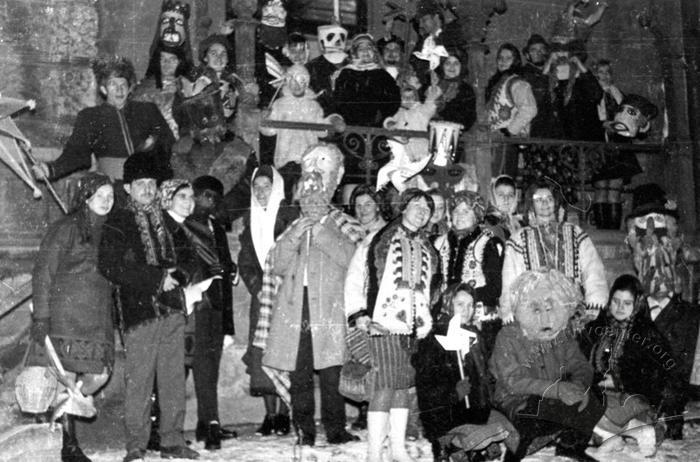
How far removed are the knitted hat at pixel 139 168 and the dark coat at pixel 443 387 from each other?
2134 millimetres

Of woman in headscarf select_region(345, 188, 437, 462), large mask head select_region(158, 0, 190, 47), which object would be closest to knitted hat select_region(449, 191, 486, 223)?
woman in headscarf select_region(345, 188, 437, 462)

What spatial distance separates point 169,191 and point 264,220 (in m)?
0.80

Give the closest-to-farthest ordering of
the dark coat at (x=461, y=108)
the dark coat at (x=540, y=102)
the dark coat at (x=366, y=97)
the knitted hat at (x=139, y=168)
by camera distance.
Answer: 1. the knitted hat at (x=139, y=168)
2. the dark coat at (x=366, y=97)
3. the dark coat at (x=461, y=108)
4. the dark coat at (x=540, y=102)

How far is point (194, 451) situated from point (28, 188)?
2.38 meters

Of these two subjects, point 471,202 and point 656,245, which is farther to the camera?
point 656,245

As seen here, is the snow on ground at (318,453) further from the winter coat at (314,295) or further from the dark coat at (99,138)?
the dark coat at (99,138)

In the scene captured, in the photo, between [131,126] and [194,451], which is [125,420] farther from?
[131,126]

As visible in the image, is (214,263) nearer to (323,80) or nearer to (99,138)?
(99,138)

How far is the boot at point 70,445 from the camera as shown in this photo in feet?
23.9

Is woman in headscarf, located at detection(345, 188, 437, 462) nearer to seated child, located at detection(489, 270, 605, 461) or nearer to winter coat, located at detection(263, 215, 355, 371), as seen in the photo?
winter coat, located at detection(263, 215, 355, 371)

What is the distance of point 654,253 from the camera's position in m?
9.11

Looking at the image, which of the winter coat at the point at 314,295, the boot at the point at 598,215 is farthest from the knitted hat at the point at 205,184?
the boot at the point at 598,215

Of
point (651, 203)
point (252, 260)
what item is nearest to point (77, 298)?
point (252, 260)

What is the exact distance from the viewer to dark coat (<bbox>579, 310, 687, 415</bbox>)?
814 centimetres
